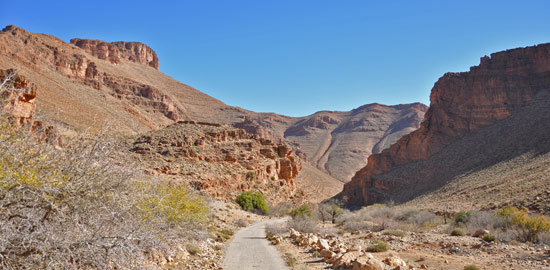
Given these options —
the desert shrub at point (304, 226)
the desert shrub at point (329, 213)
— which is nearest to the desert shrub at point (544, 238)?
the desert shrub at point (304, 226)

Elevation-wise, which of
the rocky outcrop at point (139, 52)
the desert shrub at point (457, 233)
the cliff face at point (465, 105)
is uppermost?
the rocky outcrop at point (139, 52)

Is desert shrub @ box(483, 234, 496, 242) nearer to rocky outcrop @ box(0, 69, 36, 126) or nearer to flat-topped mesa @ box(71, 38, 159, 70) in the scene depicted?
rocky outcrop @ box(0, 69, 36, 126)

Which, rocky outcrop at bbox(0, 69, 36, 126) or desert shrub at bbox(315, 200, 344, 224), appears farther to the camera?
desert shrub at bbox(315, 200, 344, 224)

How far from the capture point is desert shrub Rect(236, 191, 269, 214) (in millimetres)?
40594

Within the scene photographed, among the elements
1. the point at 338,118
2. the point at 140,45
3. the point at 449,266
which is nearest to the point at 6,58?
the point at 449,266

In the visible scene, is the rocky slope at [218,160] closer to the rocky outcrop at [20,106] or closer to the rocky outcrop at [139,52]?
the rocky outcrop at [20,106]

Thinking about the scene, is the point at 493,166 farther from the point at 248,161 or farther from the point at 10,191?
the point at 10,191

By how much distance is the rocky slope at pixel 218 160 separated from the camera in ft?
116

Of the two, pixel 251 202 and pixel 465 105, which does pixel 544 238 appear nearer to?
pixel 251 202

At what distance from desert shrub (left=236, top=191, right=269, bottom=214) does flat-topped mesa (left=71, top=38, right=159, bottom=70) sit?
98.5m

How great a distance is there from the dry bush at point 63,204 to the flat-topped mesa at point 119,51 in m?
127

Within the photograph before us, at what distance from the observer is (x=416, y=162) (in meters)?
59.9

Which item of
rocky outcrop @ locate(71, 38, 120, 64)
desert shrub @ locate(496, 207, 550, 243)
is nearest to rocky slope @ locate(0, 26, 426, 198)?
rocky outcrop @ locate(71, 38, 120, 64)

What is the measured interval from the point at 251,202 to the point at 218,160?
7.26m
